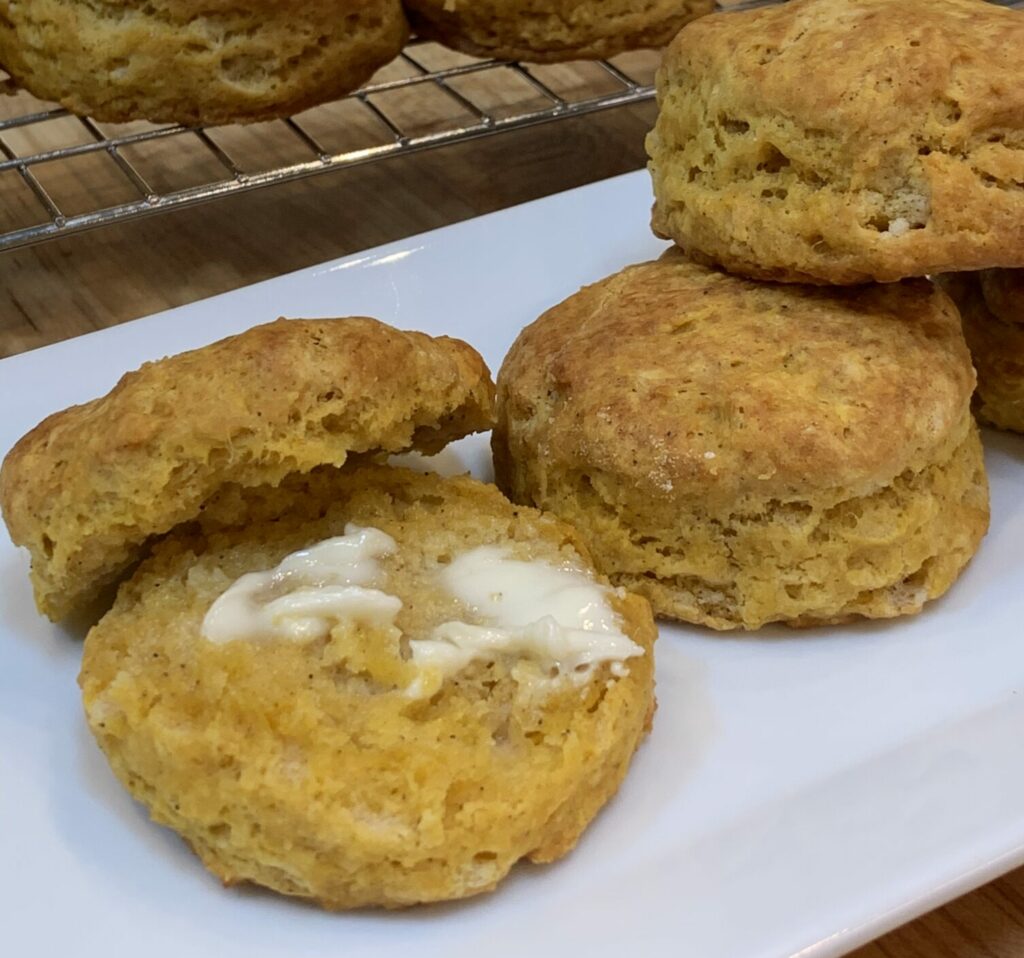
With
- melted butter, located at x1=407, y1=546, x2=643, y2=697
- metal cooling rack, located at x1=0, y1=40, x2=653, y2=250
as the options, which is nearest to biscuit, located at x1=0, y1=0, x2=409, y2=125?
metal cooling rack, located at x1=0, y1=40, x2=653, y2=250

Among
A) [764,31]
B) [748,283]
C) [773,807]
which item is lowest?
[773,807]

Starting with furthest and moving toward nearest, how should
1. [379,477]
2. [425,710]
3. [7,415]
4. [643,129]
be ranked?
[643,129] < [7,415] < [379,477] < [425,710]

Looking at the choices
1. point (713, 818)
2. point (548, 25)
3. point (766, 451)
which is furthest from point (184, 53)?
point (713, 818)

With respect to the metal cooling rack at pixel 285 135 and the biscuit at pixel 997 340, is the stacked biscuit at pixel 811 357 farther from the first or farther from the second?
the metal cooling rack at pixel 285 135

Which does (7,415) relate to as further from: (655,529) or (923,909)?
(923,909)

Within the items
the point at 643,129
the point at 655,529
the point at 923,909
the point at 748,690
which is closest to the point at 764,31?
the point at 655,529

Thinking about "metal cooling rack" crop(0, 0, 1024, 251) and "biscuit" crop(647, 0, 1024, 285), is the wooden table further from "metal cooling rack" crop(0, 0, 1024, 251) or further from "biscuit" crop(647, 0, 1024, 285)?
"biscuit" crop(647, 0, 1024, 285)

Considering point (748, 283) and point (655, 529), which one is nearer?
point (655, 529)

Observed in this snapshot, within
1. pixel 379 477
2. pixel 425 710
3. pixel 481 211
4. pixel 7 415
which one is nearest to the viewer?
pixel 425 710

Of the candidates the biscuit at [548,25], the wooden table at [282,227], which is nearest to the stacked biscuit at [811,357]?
the biscuit at [548,25]
